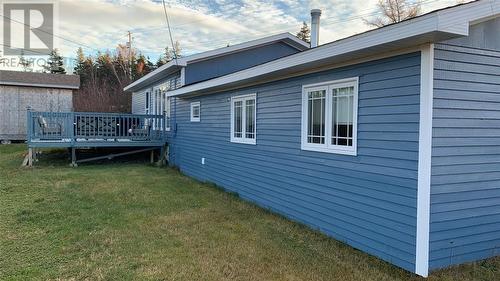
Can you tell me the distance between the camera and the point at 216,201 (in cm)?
711

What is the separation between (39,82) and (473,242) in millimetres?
21663

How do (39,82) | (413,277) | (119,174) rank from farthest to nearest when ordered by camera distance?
(39,82)
(119,174)
(413,277)

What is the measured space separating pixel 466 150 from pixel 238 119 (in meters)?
4.81

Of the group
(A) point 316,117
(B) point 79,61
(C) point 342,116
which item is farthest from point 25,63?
(C) point 342,116

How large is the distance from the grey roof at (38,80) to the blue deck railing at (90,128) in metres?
9.52

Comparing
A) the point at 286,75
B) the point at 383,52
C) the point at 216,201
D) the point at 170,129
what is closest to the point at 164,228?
the point at 216,201

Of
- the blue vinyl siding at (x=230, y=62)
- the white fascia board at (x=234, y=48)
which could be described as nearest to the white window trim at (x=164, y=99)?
the white fascia board at (x=234, y=48)

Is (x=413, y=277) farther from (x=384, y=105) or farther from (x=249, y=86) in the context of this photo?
(x=249, y=86)

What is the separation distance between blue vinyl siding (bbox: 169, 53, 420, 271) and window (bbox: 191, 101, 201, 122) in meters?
2.63

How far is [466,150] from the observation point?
3943 millimetres

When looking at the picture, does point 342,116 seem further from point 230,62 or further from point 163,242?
point 230,62

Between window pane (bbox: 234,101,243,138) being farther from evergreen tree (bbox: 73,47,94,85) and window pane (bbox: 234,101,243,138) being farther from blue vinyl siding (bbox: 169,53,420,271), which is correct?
evergreen tree (bbox: 73,47,94,85)

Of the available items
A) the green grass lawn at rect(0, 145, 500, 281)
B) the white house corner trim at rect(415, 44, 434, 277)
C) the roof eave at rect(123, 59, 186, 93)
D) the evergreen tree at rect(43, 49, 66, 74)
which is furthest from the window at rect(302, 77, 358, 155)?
the evergreen tree at rect(43, 49, 66, 74)

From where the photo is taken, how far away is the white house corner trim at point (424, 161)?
3592 millimetres
